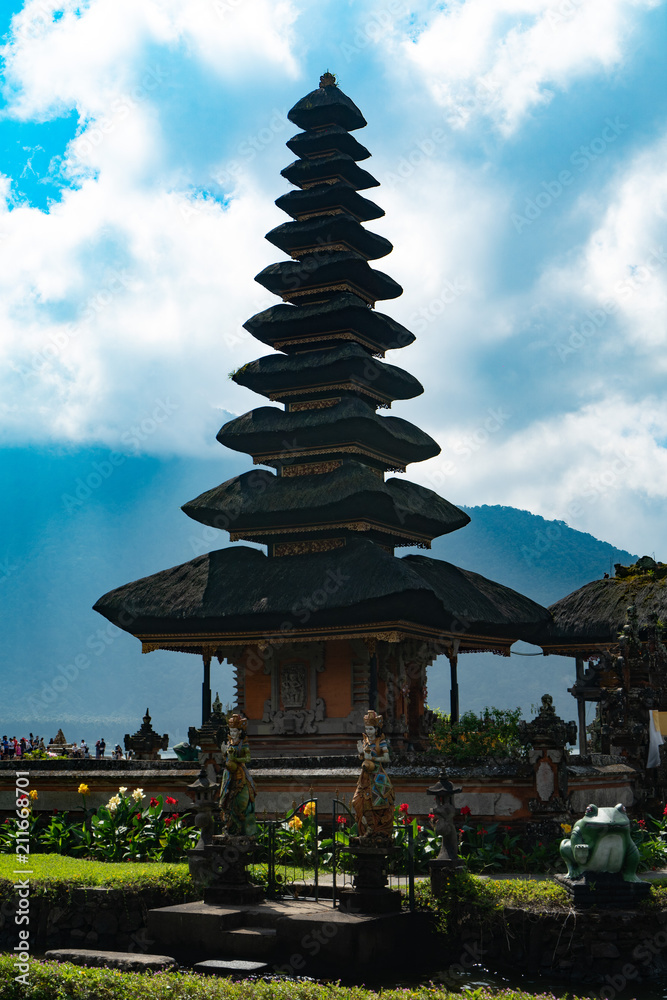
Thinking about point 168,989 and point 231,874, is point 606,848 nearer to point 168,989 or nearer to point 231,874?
point 231,874

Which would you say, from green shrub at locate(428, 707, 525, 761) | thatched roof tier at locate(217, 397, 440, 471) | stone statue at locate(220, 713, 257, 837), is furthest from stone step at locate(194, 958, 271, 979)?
thatched roof tier at locate(217, 397, 440, 471)

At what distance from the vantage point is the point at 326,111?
34031 mm

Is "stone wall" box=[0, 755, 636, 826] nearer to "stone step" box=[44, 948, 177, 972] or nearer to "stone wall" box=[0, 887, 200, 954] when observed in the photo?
"stone wall" box=[0, 887, 200, 954]

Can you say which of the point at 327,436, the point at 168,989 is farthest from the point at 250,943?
the point at 327,436

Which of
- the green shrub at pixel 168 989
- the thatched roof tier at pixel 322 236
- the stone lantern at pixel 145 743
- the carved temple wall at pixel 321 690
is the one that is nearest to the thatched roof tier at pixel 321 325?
the thatched roof tier at pixel 322 236

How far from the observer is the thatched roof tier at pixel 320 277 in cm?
3180

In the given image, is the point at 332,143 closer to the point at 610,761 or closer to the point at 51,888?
the point at 610,761

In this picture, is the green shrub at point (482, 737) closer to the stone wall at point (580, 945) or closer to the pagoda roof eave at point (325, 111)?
the stone wall at point (580, 945)

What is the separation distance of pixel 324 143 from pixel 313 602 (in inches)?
650

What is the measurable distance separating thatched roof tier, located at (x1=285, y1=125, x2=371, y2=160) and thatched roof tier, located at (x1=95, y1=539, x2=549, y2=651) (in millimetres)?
13846

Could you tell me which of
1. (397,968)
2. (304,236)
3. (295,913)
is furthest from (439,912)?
(304,236)

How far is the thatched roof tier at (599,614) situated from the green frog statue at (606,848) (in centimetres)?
1898

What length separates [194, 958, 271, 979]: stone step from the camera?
36.2ft

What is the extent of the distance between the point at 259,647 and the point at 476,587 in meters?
6.95
